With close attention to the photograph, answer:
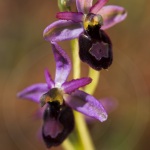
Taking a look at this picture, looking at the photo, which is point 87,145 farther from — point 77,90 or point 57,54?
point 57,54

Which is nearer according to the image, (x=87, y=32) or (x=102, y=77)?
(x=87, y=32)

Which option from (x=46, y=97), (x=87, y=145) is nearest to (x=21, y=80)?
(x=87, y=145)

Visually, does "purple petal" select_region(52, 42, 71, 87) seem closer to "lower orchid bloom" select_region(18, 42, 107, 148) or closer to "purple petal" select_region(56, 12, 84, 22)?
"lower orchid bloom" select_region(18, 42, 107, 148)

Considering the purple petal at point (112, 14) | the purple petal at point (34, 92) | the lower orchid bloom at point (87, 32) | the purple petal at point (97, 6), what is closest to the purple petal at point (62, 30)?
the lower orchid bloom at point (87, 32)

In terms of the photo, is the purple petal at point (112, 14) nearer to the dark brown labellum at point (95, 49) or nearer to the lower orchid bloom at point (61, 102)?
the dark brown labellum at point (95, 49)

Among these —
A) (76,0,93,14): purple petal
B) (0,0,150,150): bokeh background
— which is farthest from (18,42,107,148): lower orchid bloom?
(0,0,150,150): bokeh background

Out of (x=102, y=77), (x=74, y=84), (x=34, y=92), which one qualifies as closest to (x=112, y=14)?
(x=74, y=84)

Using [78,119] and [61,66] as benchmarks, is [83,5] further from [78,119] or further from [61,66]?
[78,119]

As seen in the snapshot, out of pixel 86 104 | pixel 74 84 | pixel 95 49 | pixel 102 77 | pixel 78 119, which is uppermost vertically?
pixel 95 49
